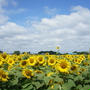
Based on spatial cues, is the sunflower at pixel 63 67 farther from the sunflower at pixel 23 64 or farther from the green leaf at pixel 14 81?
the sunflower at pixel 23 64

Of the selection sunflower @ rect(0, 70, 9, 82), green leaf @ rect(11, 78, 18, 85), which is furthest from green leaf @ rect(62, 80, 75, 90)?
sunflower @ rect(0, 70, 9, 82)

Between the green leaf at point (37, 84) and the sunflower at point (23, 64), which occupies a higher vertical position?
the sunflower at point (23, 64)

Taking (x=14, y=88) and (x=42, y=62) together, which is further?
(x=42, y=62)

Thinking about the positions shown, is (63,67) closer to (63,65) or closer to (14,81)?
(63,65)

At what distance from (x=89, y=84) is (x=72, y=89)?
1.12 ft

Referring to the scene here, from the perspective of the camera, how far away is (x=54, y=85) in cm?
344

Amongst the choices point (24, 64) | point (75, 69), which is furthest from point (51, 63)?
point (75, 69)

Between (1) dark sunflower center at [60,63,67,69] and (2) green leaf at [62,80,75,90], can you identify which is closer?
(2) green leaf at [62,80,75,90]

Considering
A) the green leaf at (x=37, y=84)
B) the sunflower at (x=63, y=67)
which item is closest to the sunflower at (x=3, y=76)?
the green leaf at (x=37, y=84)

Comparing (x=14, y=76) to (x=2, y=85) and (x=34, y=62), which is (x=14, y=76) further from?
(x=34, y=62)

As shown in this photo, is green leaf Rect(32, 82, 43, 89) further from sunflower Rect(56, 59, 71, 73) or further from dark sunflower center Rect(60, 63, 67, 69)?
dark sunflower center Rect(60, 63, 67, 69)

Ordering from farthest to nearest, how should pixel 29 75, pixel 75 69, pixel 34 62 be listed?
pixel 34 62
pixel 75 69
pixel 29 75

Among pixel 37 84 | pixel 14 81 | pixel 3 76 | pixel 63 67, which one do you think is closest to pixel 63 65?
pixel 63 67

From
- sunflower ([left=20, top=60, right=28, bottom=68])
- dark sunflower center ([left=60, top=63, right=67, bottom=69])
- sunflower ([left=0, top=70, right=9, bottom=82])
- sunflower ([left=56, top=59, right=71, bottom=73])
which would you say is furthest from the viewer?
sunflower ([left=20, top=60, right=28, bottom=68])
